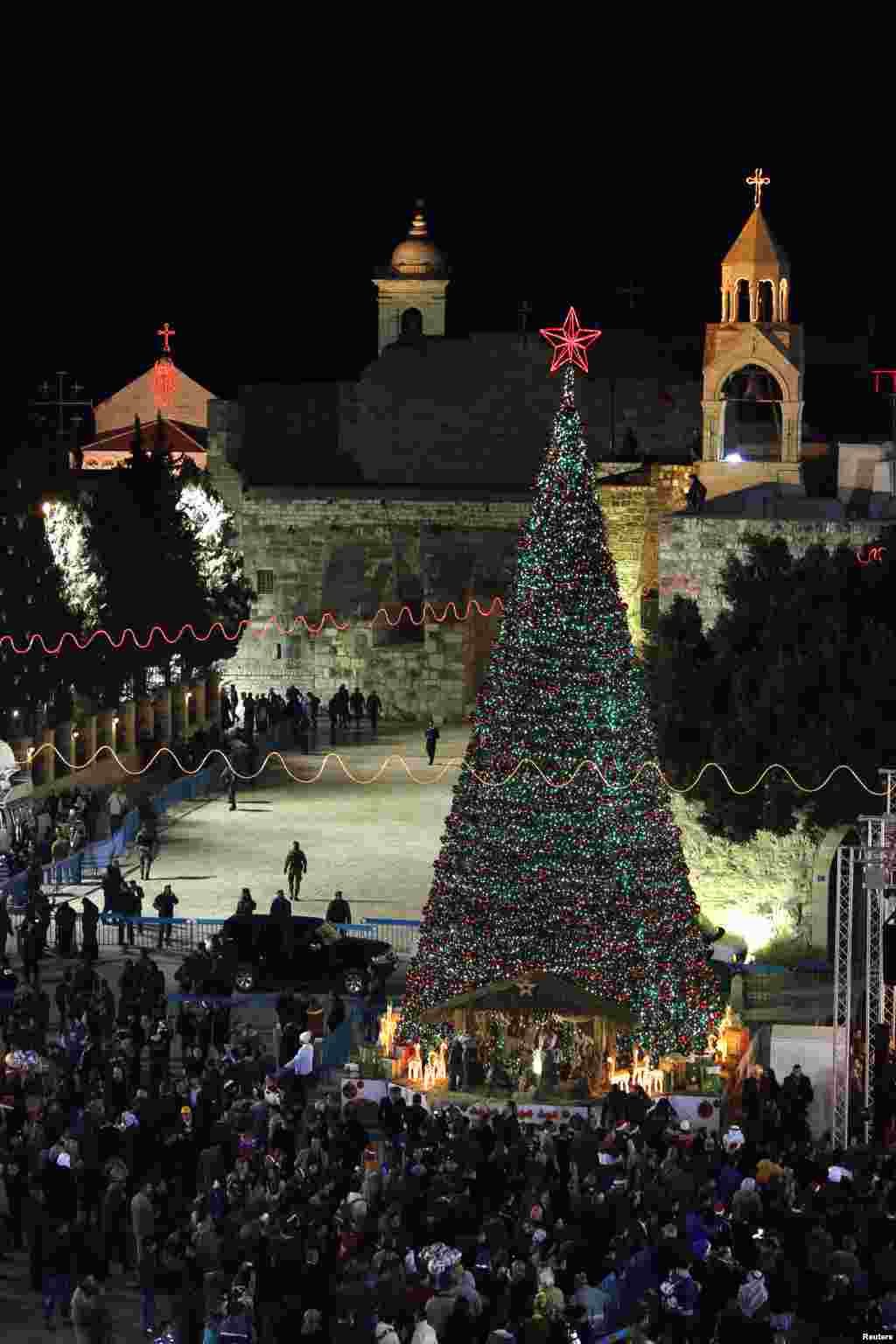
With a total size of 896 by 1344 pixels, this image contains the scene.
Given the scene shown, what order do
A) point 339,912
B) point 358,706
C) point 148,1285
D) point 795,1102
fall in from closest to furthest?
1. point 148,1285
2. point 795,1102
3. point 339,912
4. point 358,706

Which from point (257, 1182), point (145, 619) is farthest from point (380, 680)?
point (257, 1182)

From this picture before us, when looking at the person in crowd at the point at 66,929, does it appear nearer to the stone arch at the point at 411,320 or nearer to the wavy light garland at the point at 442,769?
the wavy light garland at the point at 442,769

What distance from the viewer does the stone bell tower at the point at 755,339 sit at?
4388cm

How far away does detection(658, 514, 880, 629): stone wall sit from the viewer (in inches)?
1459

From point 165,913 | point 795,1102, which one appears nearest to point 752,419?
point 165,913

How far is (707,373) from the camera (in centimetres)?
4503

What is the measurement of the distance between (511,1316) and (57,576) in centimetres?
3041

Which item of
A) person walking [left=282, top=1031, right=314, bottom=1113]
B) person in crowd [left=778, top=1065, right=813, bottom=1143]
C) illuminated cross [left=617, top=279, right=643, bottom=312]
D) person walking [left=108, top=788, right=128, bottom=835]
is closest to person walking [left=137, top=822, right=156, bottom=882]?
person walking [left=108, top=788, right=128, bottom=835]

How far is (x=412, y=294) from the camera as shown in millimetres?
74312

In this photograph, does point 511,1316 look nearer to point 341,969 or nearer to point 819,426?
point 341,969

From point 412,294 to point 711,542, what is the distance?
3768 cm

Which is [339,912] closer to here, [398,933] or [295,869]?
[398,933]

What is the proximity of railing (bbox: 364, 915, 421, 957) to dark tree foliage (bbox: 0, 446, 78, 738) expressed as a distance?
12.9m

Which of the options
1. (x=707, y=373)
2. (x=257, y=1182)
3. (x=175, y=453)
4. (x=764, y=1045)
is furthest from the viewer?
(x=175, y=453)
